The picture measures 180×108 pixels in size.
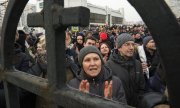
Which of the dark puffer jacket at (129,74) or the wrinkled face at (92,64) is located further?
the dark puffer jacket at (129,74)

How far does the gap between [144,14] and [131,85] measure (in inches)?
109

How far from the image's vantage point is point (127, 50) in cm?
358

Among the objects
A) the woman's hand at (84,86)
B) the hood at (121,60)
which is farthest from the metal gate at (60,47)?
the hood at (121,60)

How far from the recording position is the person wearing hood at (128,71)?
3.29m

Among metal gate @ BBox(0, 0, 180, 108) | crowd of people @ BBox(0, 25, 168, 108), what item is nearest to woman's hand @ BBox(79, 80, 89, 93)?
crowd of people @ BBox(0, 25, 168, 108)

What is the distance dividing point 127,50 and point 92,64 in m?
1.11

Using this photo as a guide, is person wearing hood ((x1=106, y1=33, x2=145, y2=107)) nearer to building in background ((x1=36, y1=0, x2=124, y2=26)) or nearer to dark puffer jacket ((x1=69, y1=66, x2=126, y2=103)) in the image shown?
dark puffer jacket ((x1=69, y1=66, x2=126, y2=103))

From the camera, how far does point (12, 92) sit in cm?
129

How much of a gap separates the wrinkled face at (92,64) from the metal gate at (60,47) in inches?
48.9

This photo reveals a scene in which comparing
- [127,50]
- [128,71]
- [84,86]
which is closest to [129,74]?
[128,71]

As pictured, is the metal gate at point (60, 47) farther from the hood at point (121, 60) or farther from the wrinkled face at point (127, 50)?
the wrinkled face at point (127, 50)

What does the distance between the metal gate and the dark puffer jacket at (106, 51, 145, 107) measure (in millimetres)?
2095

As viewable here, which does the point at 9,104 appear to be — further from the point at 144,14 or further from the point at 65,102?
the point at 144,14

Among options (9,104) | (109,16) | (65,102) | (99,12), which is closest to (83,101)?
(65,102)
